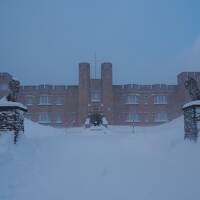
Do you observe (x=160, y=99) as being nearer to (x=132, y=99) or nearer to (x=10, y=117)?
(x=132, y=99)

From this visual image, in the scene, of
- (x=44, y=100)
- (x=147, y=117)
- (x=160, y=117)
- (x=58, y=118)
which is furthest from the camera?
(x=160, y=117)

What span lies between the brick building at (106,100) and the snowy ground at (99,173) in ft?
101

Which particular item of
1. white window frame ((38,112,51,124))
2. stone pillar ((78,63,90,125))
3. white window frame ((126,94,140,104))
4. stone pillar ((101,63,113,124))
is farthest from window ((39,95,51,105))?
white window frame ((126,94,140,104))

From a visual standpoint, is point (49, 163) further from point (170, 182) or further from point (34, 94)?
point (34, 94)

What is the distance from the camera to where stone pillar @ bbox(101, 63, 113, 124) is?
41500mm

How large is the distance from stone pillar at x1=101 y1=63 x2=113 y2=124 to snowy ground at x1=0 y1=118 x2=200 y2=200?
3029 centimetres

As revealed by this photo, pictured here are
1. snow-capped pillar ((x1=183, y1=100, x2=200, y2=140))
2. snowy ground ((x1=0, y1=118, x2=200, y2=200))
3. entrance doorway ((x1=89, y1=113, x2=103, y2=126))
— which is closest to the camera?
snowy ground ((x1=0, y1=118, x2=200, y2=200))

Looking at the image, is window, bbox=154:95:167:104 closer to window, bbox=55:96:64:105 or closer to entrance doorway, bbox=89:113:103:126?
entrance doorway, bbox=89:113:103:126

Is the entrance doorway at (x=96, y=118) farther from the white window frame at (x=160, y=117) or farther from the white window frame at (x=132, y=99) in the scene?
the white window frame at (x=160, y=117)

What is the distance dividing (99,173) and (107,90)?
32819 millimetres

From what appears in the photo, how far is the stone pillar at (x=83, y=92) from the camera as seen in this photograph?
1619 inches

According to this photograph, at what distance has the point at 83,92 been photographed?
41.3m

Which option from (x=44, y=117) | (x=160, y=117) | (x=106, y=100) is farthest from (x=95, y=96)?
(x=160, y=117)

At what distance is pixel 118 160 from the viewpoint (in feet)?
33.0
